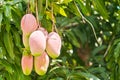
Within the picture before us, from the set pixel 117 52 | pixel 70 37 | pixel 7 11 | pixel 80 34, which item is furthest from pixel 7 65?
pixel 80 34

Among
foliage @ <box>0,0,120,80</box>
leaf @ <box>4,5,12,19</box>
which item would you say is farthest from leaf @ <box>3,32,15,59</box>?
leaf @ <box>4,5,12,19</box>

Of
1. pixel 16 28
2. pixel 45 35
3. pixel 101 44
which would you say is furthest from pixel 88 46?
pixel 45 35

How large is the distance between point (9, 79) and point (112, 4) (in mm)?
876

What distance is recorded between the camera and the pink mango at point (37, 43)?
0.79m

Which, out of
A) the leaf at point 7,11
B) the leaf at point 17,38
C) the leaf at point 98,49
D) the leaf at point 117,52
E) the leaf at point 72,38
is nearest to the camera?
the leaf at point 7,11

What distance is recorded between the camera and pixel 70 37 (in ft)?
6.82

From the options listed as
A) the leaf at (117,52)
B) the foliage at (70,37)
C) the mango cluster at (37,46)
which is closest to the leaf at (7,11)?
the foliage at (70,37)

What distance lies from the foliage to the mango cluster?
0.21 feet

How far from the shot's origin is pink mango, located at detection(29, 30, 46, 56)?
0.79 metres

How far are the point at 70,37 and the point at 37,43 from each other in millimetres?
1288

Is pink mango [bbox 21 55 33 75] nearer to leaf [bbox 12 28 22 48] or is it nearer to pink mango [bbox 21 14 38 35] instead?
pink mango [bbox 21 14 38 35]

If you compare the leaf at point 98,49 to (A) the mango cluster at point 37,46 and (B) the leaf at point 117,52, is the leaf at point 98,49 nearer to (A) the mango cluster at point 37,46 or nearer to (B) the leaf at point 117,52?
(B) the leaf at point 117,52

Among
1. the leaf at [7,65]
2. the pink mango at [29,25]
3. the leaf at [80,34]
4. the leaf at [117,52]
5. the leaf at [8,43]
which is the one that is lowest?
the leaf at [80,34]

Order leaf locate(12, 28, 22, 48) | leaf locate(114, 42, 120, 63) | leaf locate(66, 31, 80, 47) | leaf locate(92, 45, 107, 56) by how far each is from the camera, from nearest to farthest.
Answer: leaf locate(12, 28, 22, 48), leaf locate(114, 42, 120, 63), leaf locate(66, 31, 80, 47), leaf locate(92, 45, 107, 56)
